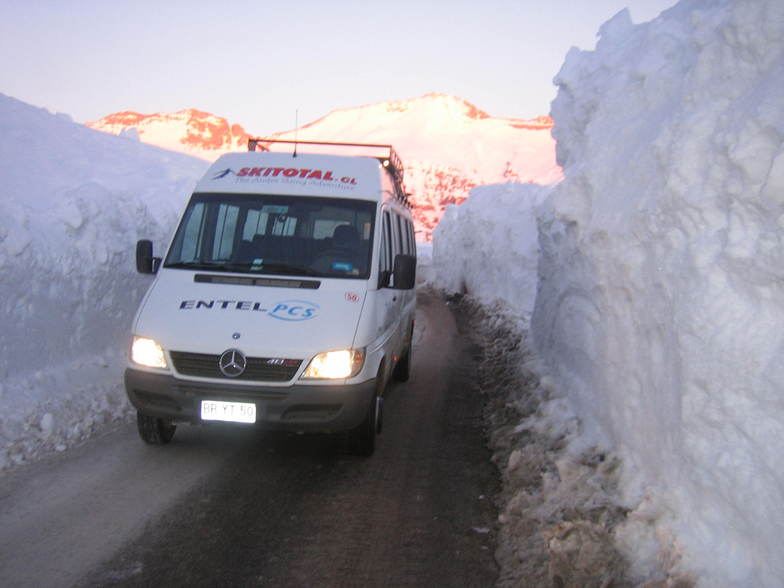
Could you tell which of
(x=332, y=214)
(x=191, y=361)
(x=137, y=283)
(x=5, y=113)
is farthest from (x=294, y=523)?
(x=5, y=113)

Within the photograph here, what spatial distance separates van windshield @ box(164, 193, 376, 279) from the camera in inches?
246

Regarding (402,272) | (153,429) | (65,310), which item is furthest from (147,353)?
(65,310)

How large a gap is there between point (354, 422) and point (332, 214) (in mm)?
2037

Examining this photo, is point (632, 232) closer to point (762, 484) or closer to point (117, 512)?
point (762, 484)

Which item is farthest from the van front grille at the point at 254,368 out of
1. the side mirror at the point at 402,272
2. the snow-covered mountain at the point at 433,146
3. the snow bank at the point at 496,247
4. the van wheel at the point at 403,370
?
the snow-covered mountain at the point at 433,146

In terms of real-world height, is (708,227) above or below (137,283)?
above

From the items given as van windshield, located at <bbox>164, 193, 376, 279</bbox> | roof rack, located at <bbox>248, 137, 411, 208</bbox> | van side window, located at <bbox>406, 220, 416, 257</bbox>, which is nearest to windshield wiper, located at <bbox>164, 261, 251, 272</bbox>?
van windshield, located at <bbox>164, 193, 376, 279</bbox>

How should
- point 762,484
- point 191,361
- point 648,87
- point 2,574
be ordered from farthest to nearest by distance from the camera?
point 648,87 < point 191,361 < point 2,574 < point 762,484

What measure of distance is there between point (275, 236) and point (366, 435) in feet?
6.40

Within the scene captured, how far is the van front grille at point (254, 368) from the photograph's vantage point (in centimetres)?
536

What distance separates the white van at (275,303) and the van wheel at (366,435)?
1 cm

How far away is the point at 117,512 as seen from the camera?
15.8 ft

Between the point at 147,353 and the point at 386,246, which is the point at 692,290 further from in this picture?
the point at 147,353

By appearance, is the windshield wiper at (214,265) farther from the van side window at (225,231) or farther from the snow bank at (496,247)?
the snow bank at (496,247)
